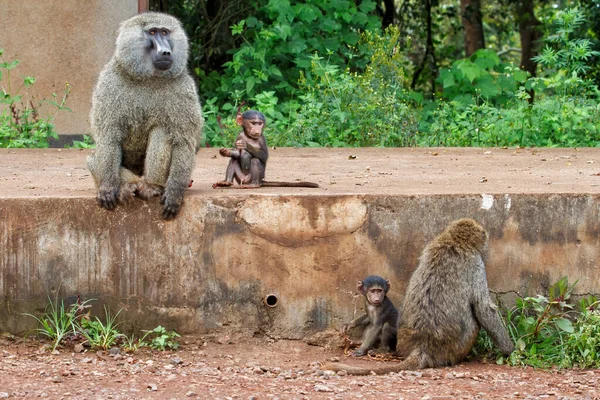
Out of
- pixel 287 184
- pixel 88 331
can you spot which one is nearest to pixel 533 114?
pixel 287 184

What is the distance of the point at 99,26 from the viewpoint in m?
10.2

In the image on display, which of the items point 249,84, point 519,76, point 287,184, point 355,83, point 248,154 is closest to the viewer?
point 248,154

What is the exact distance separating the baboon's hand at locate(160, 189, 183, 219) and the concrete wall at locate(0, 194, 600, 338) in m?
0.07

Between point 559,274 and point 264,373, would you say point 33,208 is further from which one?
point 559,274

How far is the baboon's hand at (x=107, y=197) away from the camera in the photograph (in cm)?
558

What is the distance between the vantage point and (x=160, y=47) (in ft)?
18.0

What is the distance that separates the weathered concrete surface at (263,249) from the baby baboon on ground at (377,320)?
0.13 metres

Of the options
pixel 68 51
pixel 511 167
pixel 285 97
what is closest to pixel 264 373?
pixel 511 167

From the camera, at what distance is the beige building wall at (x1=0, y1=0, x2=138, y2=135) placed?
1012 centimetres

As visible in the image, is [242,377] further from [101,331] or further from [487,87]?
[487,87]

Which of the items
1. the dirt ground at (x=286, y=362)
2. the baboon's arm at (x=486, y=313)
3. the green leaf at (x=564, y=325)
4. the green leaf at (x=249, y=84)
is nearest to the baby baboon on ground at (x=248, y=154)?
the dirt ground at (x=286, y=362)

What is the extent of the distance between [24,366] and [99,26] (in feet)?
18.7

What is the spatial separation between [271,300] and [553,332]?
1624 mm

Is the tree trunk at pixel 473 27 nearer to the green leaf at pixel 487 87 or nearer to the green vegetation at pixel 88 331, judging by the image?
the green leaf at pixel 487 87
